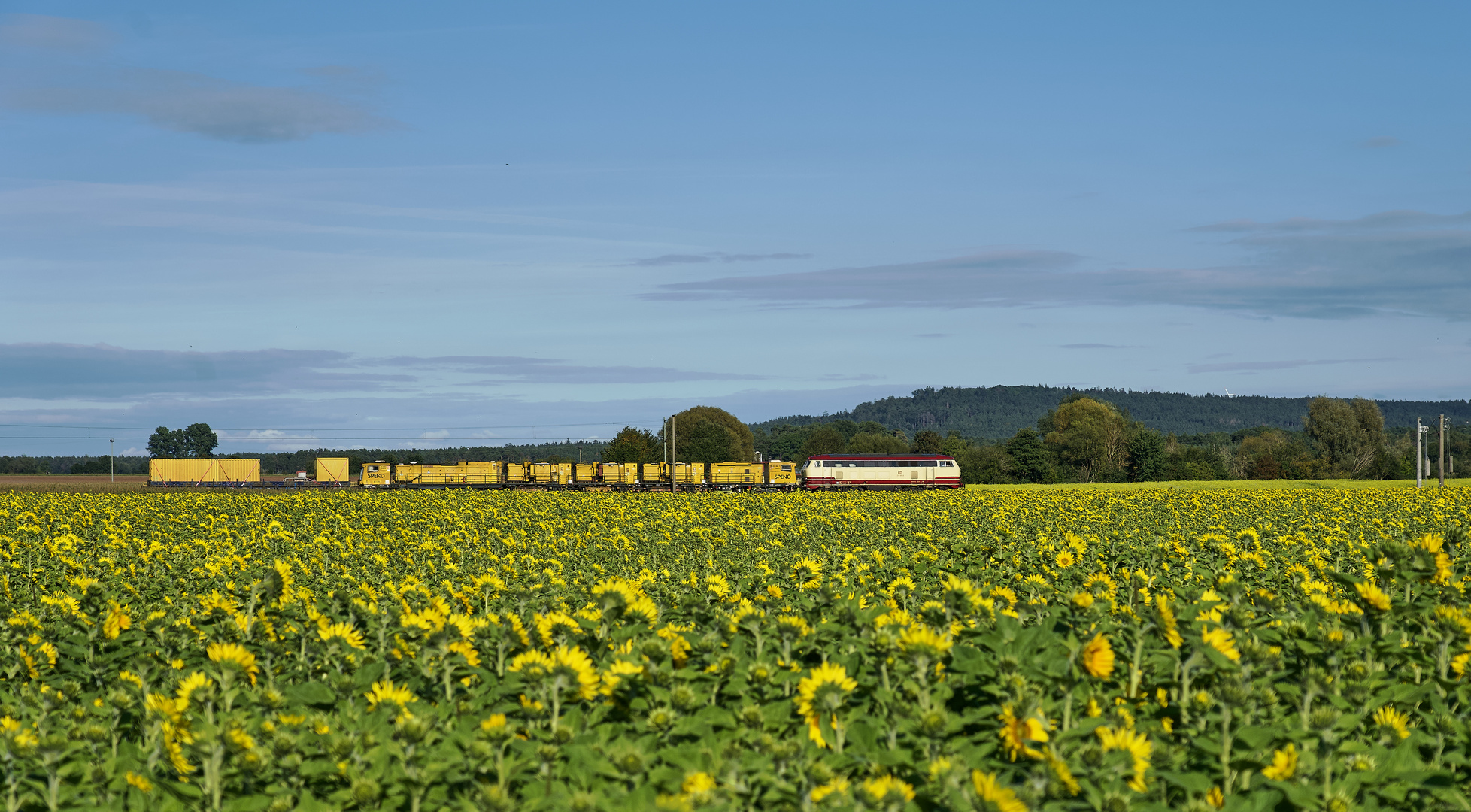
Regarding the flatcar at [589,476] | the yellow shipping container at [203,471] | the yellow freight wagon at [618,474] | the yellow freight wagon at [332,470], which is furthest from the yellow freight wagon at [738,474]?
the yellow shipping container at [203,471]

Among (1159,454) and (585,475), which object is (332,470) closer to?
(585,475)

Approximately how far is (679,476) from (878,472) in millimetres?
18617

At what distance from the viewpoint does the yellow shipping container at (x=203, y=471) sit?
371 feet

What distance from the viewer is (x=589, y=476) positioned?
103 metres

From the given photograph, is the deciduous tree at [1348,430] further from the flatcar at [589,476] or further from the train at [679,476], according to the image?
the flatcar at [589,476]

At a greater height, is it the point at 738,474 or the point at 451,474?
the point at 451,474

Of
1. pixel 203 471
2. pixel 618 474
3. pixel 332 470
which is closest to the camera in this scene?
pixel 618 474

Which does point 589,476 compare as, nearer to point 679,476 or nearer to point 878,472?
point 679,476

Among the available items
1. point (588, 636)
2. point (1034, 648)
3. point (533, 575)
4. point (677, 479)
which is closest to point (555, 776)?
point (588, 636)

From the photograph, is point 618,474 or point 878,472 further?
point 618,474

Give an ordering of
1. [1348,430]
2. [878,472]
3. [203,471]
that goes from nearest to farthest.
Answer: [878,472] → [203,471] → [1348,430]

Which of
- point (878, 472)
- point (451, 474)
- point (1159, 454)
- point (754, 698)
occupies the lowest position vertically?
point (878, 472)

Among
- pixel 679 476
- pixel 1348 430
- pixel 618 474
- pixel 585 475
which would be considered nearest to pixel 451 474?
pixel 585 475

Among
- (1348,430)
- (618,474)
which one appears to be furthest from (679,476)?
(1348,430)
